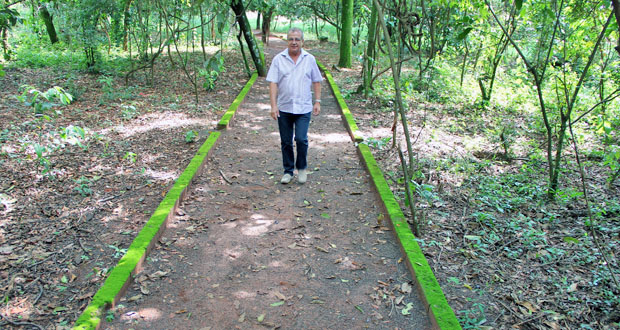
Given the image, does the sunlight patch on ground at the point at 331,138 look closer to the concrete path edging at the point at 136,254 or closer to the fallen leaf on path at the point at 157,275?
the concrete path edging at the point at 136,254

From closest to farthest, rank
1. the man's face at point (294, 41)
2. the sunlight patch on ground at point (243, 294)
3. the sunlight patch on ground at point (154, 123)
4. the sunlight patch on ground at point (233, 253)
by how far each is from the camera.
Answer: the sunlight patch on ground at point (243, 294) < the sunlight patch on ground at point (233, 253) < the man's face at point (294, 41) < the sunlight patch on ground at point (154, 123)

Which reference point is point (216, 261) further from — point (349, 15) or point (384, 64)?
point (384, 64)

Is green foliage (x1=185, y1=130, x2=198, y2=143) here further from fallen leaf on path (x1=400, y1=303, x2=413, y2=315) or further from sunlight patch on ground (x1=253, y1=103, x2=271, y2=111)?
fallen leaf on path (x1=400, y1=303, x2=413, y2=315)

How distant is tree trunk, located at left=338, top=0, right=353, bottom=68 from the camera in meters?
14.2

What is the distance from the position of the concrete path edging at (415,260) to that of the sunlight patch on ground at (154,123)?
12.9 feet

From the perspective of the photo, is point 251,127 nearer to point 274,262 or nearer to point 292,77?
point 292,77

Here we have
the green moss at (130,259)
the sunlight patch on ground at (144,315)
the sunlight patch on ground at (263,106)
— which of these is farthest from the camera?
the sunlight patch on ground at (263,106)

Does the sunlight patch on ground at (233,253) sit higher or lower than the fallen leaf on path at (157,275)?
higher

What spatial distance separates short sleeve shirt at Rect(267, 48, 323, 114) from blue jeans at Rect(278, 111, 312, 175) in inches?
5.1

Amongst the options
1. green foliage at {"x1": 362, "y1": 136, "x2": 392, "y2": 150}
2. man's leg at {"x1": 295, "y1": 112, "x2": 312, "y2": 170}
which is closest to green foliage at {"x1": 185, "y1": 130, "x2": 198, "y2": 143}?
man's leg at {"x1": 295, "y1": 112, "x2": 312, "y2": 170}

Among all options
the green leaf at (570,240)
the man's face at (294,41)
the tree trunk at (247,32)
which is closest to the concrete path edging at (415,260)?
the green leaf at (570,240)

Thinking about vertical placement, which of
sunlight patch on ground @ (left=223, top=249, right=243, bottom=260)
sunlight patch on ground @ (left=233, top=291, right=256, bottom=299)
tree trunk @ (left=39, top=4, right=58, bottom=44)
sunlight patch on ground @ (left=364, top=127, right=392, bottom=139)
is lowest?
sunlight patch on ground @ (left=233, top=291, right=256, bottom=299)

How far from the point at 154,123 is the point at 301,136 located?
13.6 ft

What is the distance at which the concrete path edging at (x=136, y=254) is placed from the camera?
307 centimetres
